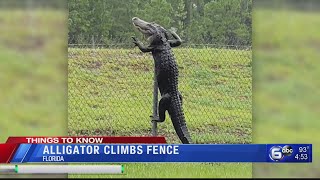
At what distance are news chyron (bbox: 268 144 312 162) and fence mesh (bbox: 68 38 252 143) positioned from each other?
413 millimetres

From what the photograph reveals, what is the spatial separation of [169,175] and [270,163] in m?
0.99

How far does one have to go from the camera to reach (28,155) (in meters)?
6.34

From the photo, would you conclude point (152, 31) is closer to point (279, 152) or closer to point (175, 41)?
point (175, 41)

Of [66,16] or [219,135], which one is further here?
[219,135]

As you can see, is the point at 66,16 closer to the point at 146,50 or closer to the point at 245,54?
the point at 146,50

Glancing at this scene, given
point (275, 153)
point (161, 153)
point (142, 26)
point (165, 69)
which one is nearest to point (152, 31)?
point (142, 26)

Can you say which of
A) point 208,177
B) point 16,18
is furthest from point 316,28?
point 16,18

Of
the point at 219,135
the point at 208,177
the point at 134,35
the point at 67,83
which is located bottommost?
the point at 208,177

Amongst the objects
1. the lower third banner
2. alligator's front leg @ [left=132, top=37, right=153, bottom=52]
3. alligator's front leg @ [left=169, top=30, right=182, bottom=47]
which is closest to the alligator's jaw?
alligator's front leg @ [left=132, top=37, right=153, bottom=52]

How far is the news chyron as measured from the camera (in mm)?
6398

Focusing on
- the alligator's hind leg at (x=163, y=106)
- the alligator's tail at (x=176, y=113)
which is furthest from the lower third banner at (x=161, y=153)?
the alligator's hind leg at (x=163, y=106)

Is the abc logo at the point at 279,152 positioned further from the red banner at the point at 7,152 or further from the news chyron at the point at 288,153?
the red banner at the point at 7,152

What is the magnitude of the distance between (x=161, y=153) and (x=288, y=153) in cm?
123

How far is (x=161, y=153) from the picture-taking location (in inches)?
250
